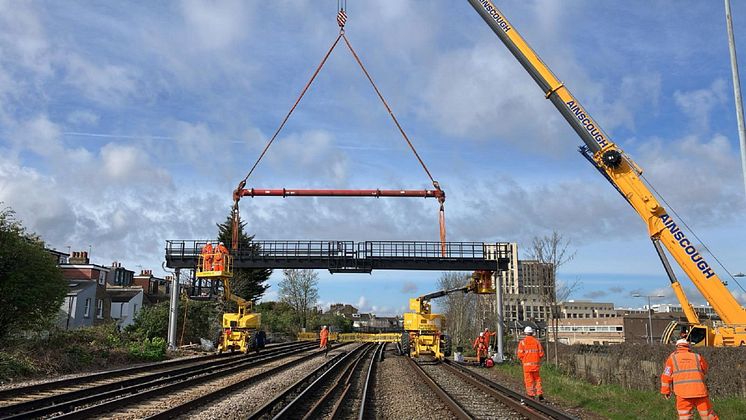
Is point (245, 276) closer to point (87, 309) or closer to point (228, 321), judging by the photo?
point (87, 309)

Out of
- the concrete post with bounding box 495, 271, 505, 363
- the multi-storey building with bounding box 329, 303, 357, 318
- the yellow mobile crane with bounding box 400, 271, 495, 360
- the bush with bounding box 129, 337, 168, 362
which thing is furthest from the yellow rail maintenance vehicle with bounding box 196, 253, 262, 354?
the multi-storey building with bounding box 329, 303, 357, 318

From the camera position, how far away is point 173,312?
104 feet

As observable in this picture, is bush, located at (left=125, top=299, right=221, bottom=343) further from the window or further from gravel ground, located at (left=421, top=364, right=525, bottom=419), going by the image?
gravel ground, located at (left=421, top=364, right=525, bottom=419)

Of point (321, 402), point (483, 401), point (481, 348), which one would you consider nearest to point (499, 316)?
point (481, 348)

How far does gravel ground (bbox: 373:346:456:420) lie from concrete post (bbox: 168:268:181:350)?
14.4 m

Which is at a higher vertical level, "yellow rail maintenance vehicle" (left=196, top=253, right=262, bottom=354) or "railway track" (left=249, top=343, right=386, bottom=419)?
"yellow rail maintenance vehicle" (left=196, top=253, right=262, bottom=354)

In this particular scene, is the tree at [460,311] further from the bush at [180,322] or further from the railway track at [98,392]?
the railway track at [98,392]

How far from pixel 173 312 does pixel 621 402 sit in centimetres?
2416

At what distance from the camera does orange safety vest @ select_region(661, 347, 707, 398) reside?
8.82 meters

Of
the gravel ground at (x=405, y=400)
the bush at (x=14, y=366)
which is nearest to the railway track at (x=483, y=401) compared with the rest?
the gravel ground at (x=405, y=400)

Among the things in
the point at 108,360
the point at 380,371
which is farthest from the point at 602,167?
the point at 108,360

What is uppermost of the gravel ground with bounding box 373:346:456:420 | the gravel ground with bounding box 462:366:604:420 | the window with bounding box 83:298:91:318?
the window with bounding box 83:298:91:318

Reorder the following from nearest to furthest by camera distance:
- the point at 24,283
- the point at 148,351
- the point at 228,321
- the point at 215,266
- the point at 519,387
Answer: the point at 519,387
the point at 24,283
the point at 148,351
the point at 215,266
the point at 228,321

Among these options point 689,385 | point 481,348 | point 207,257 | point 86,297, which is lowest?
point 481,348
